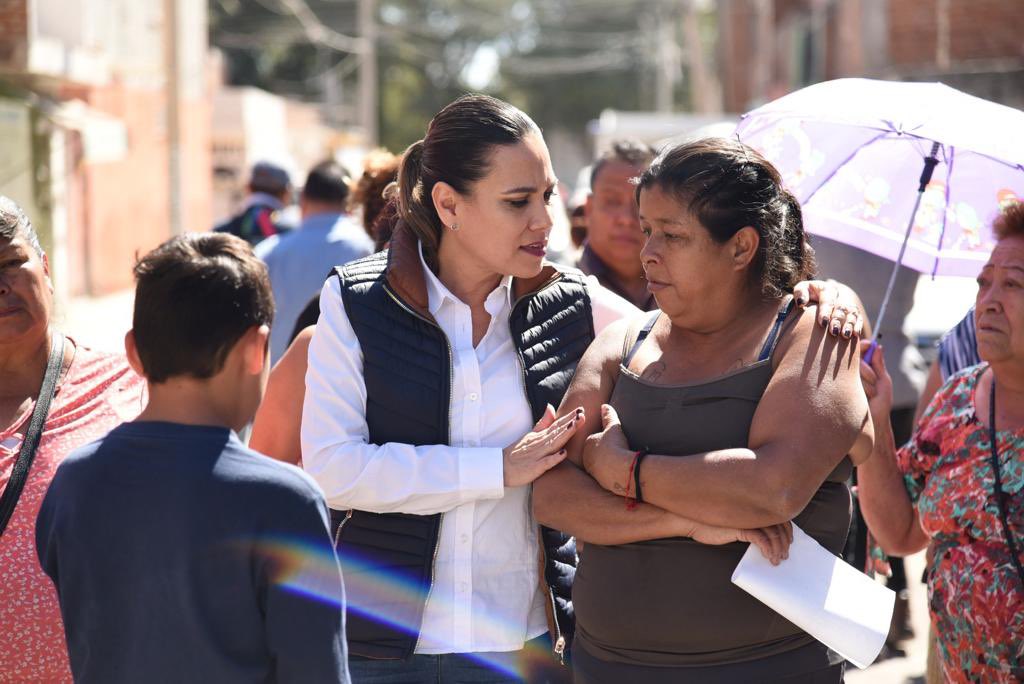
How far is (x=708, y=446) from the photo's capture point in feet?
8.85

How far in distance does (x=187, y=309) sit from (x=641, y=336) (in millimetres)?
1146

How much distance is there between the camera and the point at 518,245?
299 cm

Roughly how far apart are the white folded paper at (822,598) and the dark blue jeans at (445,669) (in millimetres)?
615

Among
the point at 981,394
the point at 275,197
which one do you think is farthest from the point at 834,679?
the point at 275,197

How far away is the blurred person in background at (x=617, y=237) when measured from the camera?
16.0ft

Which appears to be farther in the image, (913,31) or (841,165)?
(913,31)

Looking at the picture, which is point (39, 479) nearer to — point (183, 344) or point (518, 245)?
point (183, 344)

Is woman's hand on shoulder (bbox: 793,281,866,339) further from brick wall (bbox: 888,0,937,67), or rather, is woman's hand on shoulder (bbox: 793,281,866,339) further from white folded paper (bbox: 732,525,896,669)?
brick wall (bbox: 888,0,937,67)

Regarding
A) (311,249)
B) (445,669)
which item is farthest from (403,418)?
(311,249)

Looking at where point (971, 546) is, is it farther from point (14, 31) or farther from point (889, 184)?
point (14, 31)

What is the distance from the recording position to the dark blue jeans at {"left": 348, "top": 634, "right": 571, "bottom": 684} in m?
2.88

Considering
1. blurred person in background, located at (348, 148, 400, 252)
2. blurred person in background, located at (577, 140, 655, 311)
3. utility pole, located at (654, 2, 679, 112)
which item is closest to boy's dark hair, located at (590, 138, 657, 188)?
blurred person in background, located at (577, 140, 655, 311)

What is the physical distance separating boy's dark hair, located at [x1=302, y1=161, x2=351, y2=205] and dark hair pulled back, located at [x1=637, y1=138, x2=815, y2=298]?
438 cm

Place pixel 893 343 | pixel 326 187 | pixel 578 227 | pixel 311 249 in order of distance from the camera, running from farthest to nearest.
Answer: pixel 326 187
pixel 311 249
pixel 578 227
pixel 893 343
